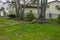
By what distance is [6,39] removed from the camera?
32.2 ft

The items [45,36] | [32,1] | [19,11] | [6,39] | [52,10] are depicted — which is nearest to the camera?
[6,39]

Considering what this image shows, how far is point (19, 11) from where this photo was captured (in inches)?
1048

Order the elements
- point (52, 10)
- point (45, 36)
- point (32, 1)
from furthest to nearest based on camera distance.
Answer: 1. point (52, 10)
2. point (32, 1)
3. point (45, 36)

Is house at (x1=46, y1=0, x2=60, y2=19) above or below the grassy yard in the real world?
above

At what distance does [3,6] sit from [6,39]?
27201 millimetres

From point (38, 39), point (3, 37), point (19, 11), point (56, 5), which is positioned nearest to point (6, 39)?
point (3, 37)

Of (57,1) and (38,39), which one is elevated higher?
(57,1)

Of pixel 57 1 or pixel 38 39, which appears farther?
pixel 57 1

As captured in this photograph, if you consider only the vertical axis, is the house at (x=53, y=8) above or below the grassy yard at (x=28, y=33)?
above

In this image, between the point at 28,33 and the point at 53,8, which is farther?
the point at 53,8

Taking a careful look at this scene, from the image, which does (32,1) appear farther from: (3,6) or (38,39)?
(38,39)

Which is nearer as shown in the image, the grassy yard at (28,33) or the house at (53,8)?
the grassy yard at (28,33)

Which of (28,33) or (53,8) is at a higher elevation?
(53,8)

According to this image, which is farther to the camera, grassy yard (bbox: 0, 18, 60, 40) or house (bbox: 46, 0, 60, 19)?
house (bbox: 46, 0, 60, 19)
